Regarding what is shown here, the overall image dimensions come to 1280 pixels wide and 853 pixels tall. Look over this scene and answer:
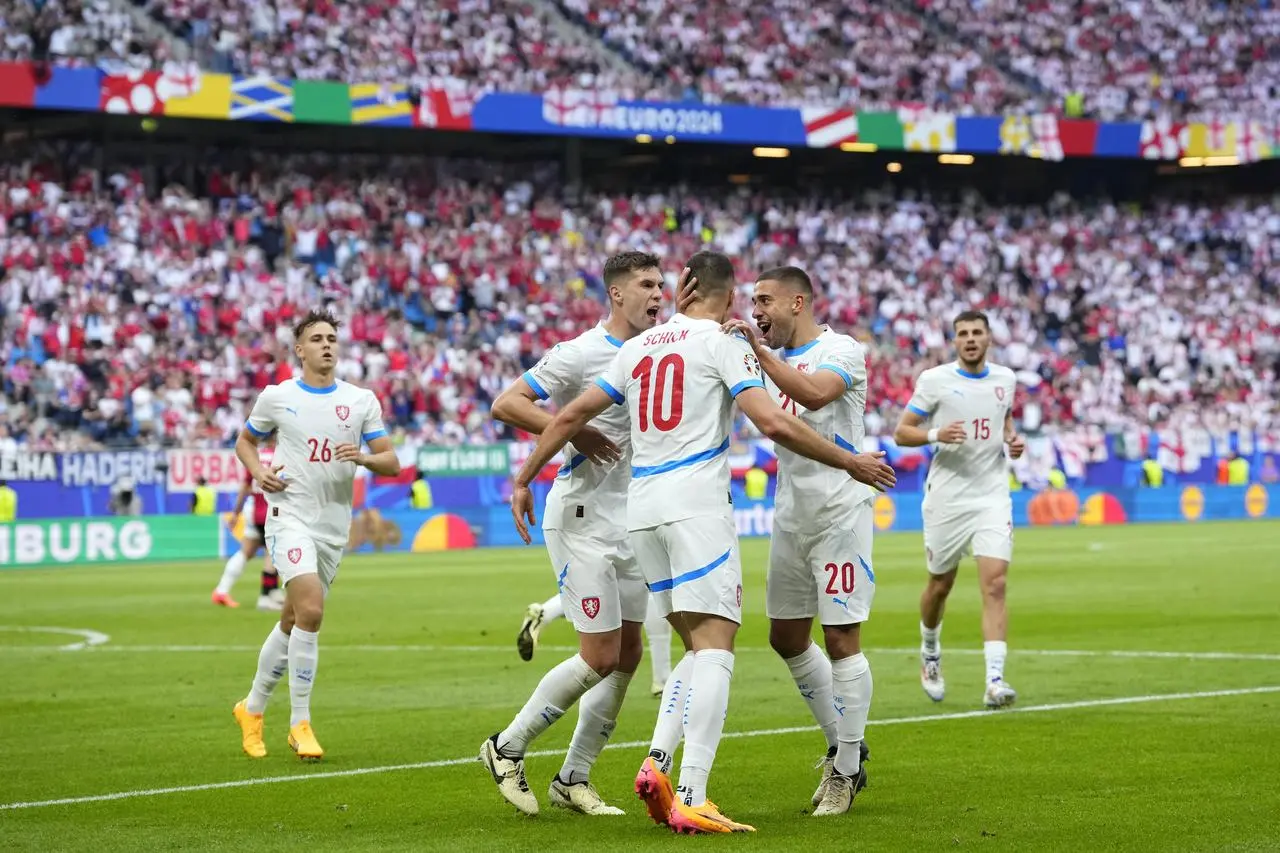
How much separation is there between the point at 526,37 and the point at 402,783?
40491mm

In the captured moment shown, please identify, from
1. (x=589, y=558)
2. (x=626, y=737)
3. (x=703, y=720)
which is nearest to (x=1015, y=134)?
(x=626, y=737)

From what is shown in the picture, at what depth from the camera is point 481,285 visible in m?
44.8

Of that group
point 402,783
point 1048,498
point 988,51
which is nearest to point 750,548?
point 1048,498

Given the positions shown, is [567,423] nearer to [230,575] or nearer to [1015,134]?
[230,575]

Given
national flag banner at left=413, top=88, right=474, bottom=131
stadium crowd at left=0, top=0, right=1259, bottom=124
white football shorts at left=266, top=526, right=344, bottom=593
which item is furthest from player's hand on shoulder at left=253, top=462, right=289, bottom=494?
national flag banner at left=413, top=88, right=474, bottom=131

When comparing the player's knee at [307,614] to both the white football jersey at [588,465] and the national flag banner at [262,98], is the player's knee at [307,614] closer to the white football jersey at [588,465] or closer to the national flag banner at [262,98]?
the white football jersey at [588,465]

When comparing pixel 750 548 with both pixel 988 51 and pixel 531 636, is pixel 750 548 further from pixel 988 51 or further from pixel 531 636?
pixel 988 51

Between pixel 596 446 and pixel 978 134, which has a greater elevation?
pixel 978 134

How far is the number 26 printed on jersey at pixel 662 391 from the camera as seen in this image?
8.14 metres

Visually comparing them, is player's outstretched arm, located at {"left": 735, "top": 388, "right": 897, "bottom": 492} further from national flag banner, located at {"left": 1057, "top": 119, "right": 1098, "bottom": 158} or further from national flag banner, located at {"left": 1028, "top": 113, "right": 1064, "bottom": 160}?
national flag banner, located at {"left": 1057, "top": 119, "right": 1098, "bottom": 158}

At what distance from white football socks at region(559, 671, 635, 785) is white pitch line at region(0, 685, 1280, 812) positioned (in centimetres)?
173

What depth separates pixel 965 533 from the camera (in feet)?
44.5

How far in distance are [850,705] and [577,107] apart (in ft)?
132

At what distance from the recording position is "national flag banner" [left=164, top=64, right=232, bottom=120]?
4178cm
